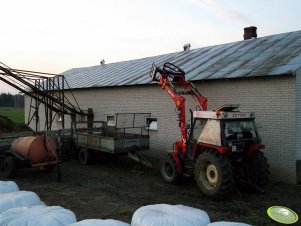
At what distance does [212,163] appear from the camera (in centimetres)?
912

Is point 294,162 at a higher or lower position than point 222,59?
lower

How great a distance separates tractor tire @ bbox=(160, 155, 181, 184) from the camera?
1055 centimetres

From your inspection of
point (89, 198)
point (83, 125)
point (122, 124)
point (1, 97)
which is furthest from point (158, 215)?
point (1, 97)

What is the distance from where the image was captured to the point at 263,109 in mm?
11703

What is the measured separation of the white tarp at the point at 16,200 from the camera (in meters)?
5.41

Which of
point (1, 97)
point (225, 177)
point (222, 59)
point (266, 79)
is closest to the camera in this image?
point (225, 177)

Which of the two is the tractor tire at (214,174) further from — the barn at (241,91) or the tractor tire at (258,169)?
Answer: the barn at (241,91)

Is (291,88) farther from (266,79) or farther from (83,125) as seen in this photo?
(83,125)

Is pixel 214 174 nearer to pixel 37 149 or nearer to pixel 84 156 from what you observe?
pixel 37 149

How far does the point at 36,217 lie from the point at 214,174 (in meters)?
5.52

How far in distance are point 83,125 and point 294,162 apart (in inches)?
383

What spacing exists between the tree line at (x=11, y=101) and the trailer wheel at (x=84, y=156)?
262 feet

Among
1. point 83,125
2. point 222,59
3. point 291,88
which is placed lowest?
point 83,125

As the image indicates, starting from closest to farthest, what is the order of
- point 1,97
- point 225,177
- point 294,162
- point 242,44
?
1. point 225,177
2. point 294,162
3. point 242,44
4. point 1,97
